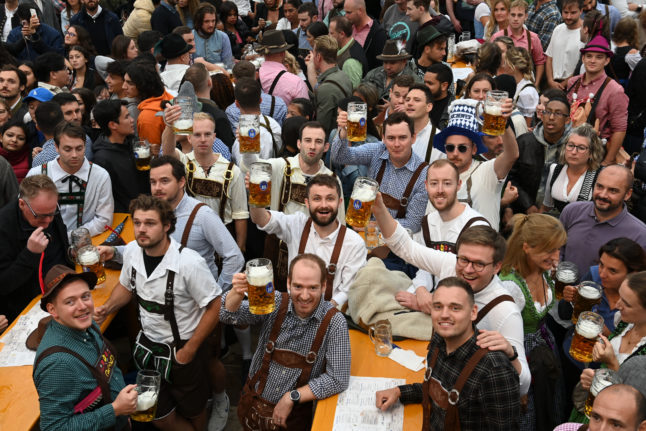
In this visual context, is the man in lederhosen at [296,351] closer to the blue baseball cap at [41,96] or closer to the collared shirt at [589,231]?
the collared shirt at [589,231]

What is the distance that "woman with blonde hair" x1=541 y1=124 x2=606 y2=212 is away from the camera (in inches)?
177

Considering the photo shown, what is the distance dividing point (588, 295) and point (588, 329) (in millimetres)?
424

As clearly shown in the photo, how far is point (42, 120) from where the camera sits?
16.8 feet

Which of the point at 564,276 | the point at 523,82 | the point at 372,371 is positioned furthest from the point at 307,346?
the point at 523,82

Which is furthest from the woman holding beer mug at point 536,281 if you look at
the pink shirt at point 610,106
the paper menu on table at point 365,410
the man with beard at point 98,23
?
the man with beard at point 98,23

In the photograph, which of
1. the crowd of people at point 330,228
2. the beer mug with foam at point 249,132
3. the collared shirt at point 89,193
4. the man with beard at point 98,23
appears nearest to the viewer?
the crowd of people at point 330,228

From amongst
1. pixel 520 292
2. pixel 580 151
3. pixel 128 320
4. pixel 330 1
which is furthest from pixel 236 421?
pixel 330 1

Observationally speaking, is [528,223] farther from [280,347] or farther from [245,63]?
[245,63]

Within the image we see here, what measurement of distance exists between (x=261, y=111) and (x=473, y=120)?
6.66ft

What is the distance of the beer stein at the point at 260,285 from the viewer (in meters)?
3.02

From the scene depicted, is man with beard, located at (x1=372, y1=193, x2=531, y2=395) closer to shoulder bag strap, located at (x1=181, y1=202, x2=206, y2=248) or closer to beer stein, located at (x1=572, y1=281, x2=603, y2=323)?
beer stein, located at (x1=572, y1=281, x2=603, y2=323)

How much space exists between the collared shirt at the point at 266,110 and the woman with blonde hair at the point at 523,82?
7.18ft

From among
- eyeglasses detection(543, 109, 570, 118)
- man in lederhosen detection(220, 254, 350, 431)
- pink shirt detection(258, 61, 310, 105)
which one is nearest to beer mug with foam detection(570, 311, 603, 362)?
man in lederhosen detection(220, 254, 350, 431)

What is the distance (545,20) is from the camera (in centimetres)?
795
